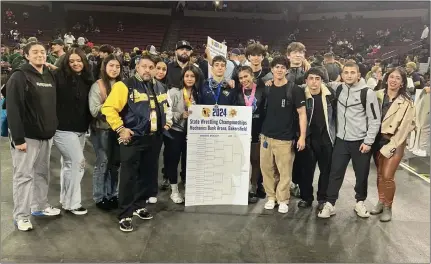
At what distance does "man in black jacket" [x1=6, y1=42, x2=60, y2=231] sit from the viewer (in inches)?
120

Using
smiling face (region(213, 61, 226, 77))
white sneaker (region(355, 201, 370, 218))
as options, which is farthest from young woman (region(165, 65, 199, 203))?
white sneaker (region(355, 201, 370, 218))

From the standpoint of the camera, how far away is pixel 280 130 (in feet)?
12.4

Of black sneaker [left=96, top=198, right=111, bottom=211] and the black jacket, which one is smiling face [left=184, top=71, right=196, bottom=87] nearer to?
the black jacket

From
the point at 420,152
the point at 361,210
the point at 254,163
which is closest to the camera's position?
the point at 361,210

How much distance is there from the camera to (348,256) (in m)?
3.06

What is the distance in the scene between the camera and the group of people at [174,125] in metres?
3.24

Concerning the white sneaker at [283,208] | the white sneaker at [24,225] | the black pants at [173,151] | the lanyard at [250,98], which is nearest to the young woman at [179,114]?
the black pants at [173,151]

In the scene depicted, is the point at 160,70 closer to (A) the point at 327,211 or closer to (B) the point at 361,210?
(A) the point at 327,211

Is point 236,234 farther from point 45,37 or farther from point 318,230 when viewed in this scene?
point 45,37

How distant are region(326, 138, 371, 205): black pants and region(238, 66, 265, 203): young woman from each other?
2.71ft

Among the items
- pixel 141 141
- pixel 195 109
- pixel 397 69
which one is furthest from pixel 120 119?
pixel 397 69

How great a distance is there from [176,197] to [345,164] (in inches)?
72.0

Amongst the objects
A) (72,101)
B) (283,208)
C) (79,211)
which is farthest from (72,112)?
(283,208)

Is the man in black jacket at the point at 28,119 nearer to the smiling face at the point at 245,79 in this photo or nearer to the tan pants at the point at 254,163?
the smiling face at the point at 245,79
